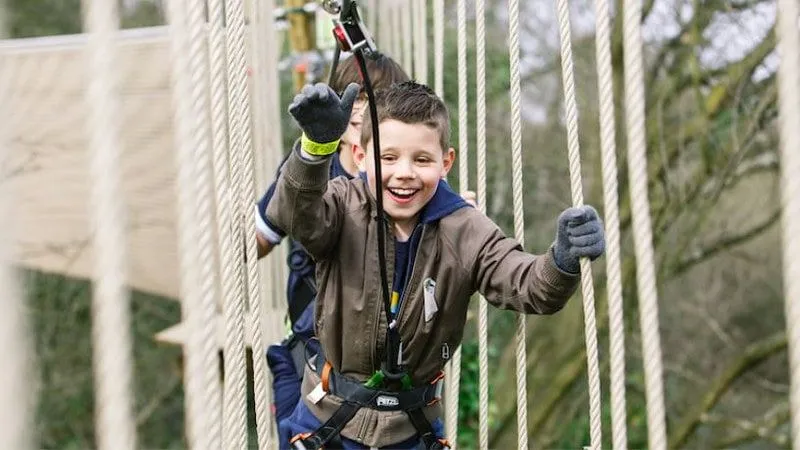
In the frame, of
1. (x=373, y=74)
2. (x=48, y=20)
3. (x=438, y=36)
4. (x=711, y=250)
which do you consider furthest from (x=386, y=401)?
(x=48, y=20)

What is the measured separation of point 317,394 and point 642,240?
0.62m

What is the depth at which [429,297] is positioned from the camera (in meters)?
1.15

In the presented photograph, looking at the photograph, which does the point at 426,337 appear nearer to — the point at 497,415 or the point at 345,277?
the point at 345,277

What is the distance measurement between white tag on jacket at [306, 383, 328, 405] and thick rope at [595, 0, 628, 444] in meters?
0.51

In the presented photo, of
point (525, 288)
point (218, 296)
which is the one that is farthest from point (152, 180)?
point (525, 288)

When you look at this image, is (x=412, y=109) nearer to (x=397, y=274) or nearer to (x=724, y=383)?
(x=397, y=274)

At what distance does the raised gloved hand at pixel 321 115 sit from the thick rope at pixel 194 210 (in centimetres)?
34

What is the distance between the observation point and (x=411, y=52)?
2.21m

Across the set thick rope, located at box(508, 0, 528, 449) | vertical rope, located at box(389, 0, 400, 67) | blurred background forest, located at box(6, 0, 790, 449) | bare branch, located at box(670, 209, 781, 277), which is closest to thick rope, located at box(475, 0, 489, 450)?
thick rope, located at box(508, 0, 528, 449)

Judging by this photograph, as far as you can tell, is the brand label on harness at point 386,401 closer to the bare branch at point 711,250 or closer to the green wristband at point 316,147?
the green wristband at point 316,147

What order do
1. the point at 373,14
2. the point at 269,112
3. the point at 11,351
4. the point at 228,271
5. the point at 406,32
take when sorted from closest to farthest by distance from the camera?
the point at 11,351, the point at 228,271, the point at 269,112, the point at 406,32, the point at 373,14

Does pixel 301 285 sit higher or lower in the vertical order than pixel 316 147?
lower

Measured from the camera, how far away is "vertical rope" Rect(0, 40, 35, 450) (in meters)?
0.50

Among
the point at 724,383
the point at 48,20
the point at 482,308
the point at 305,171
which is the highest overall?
the point at 48,20
